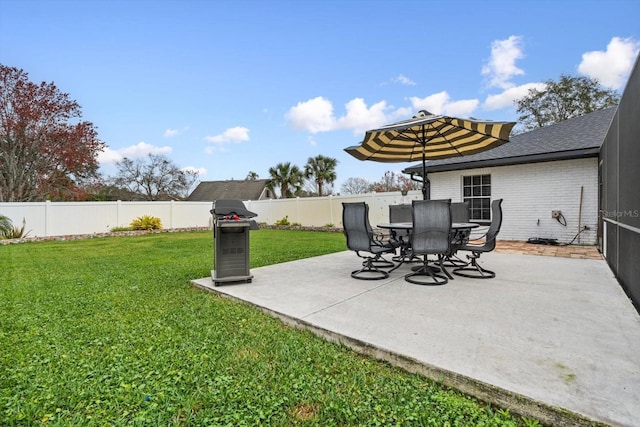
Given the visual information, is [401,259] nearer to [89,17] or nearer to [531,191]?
[531,191]

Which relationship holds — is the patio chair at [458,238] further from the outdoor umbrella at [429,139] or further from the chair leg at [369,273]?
the chair leg at [369,273]

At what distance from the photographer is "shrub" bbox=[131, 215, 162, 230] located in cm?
1388

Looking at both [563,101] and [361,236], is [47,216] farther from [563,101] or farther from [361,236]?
[563,101]

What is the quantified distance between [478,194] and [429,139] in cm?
510

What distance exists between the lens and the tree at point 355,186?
2815cm

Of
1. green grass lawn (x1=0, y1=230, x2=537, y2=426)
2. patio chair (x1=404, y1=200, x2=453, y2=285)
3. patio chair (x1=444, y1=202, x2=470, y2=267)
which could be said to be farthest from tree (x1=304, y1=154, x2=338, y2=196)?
green grass lawn (x1=0, y1=230, x2=537, y2=426)

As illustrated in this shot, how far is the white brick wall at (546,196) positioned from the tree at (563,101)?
14.7 meters

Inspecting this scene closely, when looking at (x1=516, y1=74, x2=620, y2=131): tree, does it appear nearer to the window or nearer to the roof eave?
the window

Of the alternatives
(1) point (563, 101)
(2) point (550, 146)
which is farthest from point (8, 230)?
(1) point (563, 101)

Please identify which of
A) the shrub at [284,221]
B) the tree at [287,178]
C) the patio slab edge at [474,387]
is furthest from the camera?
the tree at [287,178]

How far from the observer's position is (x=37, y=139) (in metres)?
14.5

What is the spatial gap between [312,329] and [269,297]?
3.37 ft

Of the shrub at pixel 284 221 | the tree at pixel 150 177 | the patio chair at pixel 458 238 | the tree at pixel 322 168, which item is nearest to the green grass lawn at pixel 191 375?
the patio chair at pixel 458 238

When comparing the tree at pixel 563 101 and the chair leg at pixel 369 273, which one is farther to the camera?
the tree at pixel 563 101
